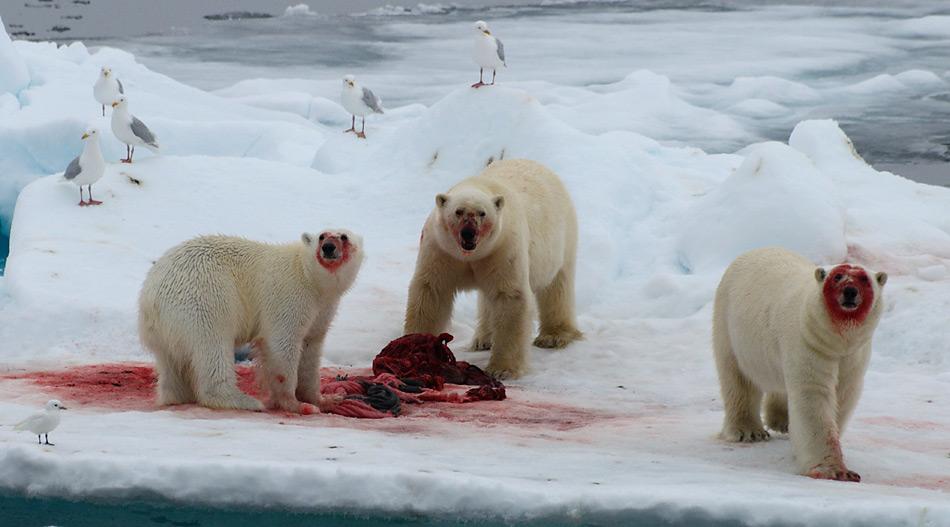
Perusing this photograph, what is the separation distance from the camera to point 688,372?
289 inches

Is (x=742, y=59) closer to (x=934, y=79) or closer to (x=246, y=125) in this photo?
(x=934, y=79)

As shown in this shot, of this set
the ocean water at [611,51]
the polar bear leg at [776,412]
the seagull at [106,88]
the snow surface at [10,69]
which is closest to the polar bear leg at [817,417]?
the polar bear leg at [776,412]

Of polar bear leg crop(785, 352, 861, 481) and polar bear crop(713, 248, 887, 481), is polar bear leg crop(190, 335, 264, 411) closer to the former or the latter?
polar bear crop(713, 248, 887, 481)

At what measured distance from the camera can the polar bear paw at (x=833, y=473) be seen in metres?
4.79

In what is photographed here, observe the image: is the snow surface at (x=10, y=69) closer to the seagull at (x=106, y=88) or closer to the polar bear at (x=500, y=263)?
the seagull at (x=106, y=88)

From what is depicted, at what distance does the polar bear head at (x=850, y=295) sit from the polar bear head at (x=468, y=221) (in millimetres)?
2398

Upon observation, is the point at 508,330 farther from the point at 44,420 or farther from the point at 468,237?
the point at 44,420

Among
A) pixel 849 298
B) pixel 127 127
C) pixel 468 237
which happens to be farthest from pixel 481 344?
pixel 127 127


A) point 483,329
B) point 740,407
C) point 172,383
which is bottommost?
point 483,329

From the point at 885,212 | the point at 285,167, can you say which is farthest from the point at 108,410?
the point at 885,212

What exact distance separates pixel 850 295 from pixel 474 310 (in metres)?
4.28

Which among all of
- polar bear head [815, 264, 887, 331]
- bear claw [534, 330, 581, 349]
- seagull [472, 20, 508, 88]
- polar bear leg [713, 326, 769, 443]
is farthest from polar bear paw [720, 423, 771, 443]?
seagull [472, 20, 508, 88]

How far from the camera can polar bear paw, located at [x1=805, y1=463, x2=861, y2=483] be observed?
479 cm

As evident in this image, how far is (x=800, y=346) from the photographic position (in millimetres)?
4859
